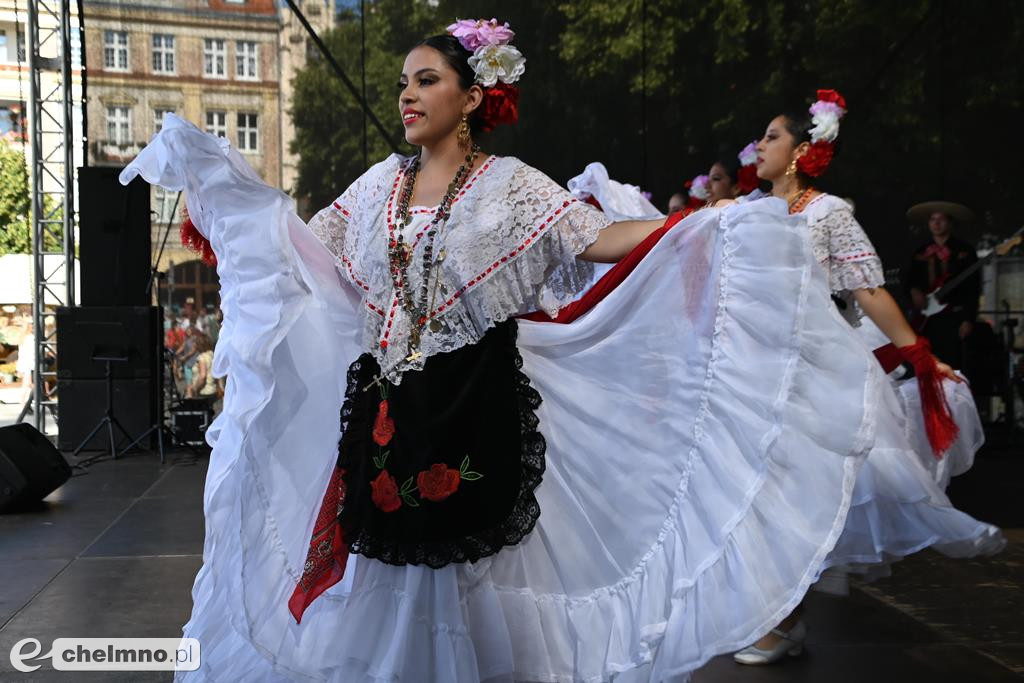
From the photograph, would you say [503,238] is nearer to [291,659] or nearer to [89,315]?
[291,659]

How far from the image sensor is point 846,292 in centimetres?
388

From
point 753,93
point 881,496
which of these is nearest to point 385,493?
point 881,496

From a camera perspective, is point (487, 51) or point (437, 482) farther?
point (487, 51)

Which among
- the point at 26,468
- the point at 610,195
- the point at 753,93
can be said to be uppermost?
the point at 753,93

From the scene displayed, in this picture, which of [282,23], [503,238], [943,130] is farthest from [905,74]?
[503,238]

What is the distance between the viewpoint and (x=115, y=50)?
941 centimetres

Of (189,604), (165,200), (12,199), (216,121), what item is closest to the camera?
(189,604)

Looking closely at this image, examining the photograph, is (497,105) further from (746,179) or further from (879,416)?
(746,179)

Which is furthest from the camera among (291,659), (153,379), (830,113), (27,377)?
(27,377)

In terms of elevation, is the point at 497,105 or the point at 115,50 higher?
the point at 115,50

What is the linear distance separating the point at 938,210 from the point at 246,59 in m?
5.74

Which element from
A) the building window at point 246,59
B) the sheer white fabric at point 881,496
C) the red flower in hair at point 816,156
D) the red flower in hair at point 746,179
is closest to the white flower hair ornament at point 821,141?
the red flower in hair at point 816,156

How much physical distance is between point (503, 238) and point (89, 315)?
21.9 ft

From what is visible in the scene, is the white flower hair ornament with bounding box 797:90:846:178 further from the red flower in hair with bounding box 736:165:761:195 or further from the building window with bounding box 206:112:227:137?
the building window with bounding box 206:112:227:137
